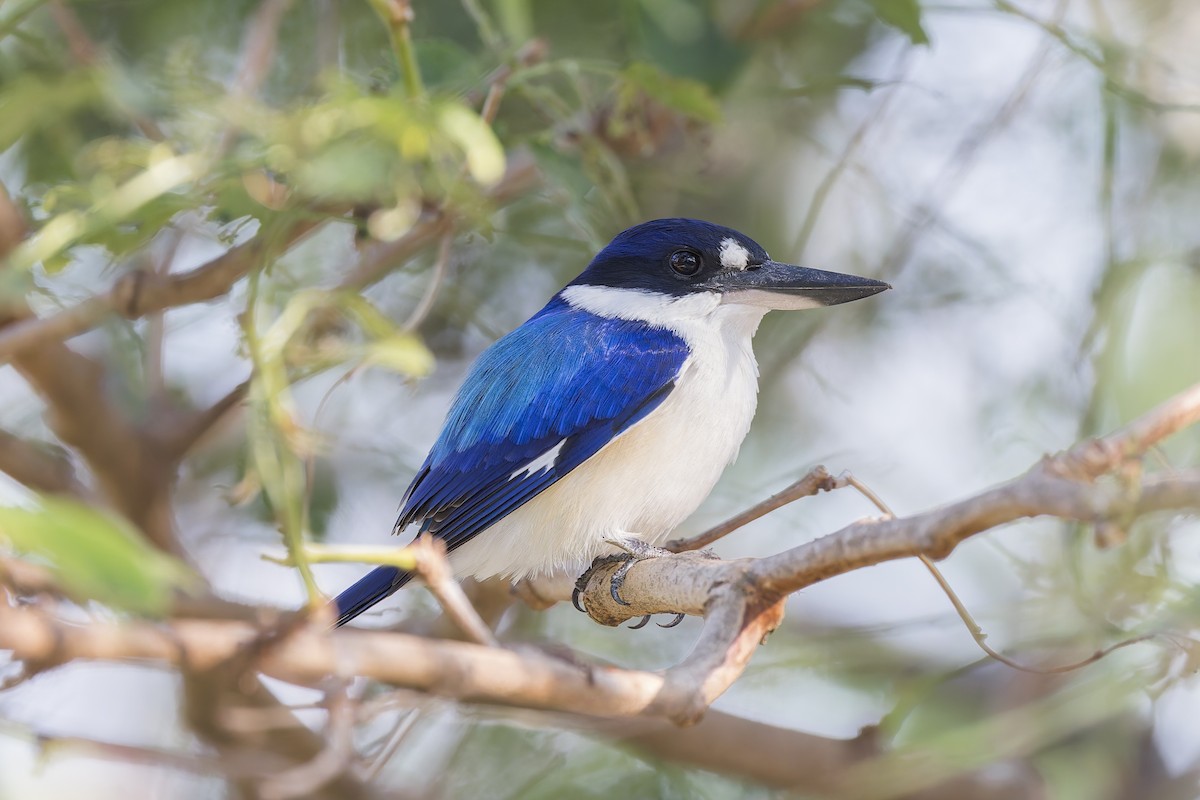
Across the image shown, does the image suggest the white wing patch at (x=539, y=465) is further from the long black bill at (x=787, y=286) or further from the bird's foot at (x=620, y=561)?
the long black bill at (x=787, y=286)

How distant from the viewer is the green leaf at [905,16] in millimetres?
2764

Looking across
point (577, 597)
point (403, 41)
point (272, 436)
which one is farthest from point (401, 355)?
point (577, 597)

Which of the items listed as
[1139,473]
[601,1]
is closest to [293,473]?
[1139,473]

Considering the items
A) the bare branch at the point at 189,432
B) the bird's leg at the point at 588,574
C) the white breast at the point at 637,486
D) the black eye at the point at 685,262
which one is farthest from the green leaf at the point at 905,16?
the bare branch at the point at 189,432

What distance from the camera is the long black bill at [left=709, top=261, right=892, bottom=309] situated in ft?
9.35

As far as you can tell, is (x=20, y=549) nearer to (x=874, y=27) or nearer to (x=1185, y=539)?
(x=1185, y=539)

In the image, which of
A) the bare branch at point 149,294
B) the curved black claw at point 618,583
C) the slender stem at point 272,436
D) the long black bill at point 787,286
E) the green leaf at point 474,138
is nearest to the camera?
the slender stem at point 272,436

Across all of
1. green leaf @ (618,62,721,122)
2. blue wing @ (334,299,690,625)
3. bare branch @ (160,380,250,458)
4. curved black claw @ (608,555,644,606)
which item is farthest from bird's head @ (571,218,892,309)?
bare branch @ (160,380,250,458)

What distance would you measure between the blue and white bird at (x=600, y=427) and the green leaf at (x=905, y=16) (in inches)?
20.7

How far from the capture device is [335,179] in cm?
187

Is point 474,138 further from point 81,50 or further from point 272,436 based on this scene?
point 81,50

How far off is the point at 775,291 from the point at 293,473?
1351mm

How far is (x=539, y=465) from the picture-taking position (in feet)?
8.82

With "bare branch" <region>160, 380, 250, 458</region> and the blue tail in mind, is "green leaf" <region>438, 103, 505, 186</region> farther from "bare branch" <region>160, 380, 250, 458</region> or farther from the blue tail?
"bare branch" <region>160, 380, 250, 458</region>
